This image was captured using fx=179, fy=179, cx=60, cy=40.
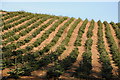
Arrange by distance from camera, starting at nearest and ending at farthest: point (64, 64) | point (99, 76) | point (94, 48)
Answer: point (99, 76) < point (64, 64) < point (94, 48)

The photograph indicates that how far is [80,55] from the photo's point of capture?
14.0m

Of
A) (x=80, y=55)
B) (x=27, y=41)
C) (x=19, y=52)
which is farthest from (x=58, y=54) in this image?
(x=27, y=41)

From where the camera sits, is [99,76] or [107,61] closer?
[99,76]

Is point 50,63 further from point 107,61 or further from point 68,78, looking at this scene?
point 107,61

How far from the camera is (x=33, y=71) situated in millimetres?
10094

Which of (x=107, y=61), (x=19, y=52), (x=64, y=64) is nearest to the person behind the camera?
(x=64, y=64)

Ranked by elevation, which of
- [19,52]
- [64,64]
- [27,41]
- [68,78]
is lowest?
[68,78]

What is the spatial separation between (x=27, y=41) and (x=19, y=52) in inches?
151

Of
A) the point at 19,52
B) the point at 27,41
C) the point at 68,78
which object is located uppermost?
the point at 27,41

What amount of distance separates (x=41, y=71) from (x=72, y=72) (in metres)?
1.77

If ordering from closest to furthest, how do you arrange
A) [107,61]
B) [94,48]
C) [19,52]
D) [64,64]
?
[64,64] < [107,61] < [19,52] < [94,48]

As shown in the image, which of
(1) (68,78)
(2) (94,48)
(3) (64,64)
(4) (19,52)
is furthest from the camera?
(2) (94,48)

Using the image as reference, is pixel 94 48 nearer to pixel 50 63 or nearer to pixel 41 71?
pixel 50 63

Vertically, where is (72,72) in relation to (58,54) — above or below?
below
